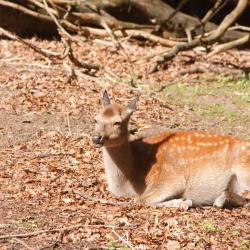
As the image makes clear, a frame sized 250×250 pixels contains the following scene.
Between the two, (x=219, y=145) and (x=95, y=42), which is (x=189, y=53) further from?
(x=219, y=145)

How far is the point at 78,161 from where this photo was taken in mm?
8000

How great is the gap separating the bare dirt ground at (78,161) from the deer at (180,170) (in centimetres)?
18

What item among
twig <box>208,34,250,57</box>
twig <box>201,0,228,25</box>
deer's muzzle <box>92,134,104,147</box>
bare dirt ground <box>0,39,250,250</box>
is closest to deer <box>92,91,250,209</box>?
bare dirt ground <box>0,39,250,250</box>

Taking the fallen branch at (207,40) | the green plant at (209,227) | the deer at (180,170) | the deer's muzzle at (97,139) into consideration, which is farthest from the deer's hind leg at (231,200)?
the fallen branch at (207,40)

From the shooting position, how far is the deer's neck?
22.7ft

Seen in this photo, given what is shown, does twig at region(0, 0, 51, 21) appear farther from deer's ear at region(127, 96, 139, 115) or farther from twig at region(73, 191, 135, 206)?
twig at region(73, 191, 135, 206)

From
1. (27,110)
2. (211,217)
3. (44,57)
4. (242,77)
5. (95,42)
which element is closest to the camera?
(211,217)

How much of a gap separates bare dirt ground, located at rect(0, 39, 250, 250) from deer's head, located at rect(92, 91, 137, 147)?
0.58 m

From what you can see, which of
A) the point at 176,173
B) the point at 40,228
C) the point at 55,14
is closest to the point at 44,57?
the point at 55,14

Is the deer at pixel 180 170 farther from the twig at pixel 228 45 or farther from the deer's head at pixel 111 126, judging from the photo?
the twig at pixel 228 45

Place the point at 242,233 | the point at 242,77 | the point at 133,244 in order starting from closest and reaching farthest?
the point at 133,244
the point at 242,233
the point at 242,77

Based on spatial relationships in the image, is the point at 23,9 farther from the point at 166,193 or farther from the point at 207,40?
the point at 166,193

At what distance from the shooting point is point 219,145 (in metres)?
7.09

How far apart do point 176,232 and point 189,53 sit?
9.73 metres
